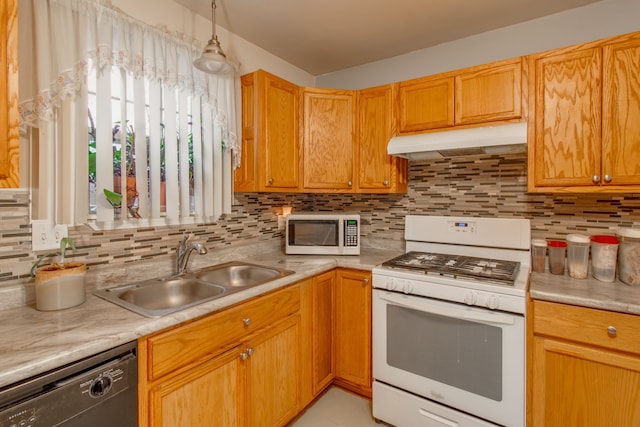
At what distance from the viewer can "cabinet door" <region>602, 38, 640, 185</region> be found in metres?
1.50

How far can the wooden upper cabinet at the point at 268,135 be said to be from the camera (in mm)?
2027

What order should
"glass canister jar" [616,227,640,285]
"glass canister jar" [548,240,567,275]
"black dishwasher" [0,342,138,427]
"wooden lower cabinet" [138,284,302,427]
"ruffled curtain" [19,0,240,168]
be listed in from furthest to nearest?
"glass canister jar" [548,240,567,275]
"glass canister jar" [616,227,640,285]
"ruffled curtain" [19,0,240,168]
"wooden lower cabinet" [138,284,302,427]
"black dishwasher" [0,342,138,427]

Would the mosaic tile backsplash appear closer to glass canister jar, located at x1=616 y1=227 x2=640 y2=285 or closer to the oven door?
glass canister jar, located at x1=616 y1=227 x2=640 y2=285

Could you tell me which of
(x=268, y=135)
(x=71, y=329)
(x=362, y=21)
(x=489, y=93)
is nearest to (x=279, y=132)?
(x=268, y=135)

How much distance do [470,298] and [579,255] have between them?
2.22 ft

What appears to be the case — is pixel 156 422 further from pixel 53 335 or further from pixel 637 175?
pixel 637 175

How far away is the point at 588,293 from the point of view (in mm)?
1457

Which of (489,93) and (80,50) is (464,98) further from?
(80,50)

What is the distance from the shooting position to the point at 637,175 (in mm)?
1502

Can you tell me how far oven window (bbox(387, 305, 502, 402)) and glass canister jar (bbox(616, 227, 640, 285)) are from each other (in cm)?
71

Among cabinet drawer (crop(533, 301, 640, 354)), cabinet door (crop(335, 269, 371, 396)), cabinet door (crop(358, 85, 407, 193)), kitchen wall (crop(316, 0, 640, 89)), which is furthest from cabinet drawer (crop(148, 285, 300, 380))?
kitchen wall (crop(316, 0, 640, 89))

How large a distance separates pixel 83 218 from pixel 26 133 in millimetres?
399

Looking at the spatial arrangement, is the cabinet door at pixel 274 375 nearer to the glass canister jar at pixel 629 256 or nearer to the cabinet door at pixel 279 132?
the cabinet door at pixel 279 132

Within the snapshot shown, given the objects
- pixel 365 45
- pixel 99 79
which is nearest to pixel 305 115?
pixel 365 45
